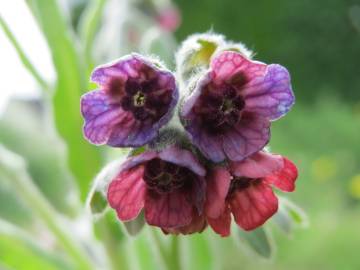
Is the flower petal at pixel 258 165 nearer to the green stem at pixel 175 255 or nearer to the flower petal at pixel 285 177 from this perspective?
the flower petal at pixel 285 177

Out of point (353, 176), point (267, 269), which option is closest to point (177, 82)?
point (267, 269)

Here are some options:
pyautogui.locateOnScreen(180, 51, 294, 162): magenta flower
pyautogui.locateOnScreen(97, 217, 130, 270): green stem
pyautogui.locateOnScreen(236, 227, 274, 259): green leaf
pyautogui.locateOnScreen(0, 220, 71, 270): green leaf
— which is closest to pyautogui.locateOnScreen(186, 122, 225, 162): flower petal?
pyautogui.locateOnScreen(180, 51, 294, 162): magenta flower

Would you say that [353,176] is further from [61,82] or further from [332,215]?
[61,82]

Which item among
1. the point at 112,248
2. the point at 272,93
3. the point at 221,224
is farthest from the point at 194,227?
the point at 112,248

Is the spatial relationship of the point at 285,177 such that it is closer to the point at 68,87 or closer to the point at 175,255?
the point at 175,255

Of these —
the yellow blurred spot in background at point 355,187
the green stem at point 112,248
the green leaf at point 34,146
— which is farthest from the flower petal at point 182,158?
the yellow blurred spot in background at point 355,187

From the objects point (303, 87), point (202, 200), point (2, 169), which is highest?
point (303, 87)
